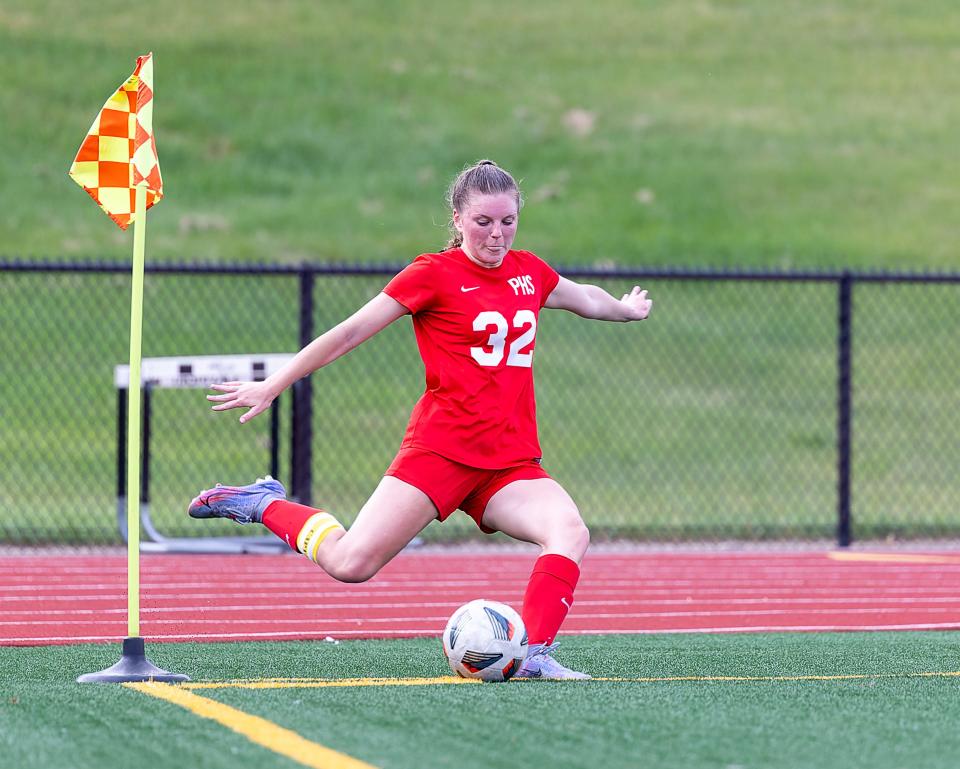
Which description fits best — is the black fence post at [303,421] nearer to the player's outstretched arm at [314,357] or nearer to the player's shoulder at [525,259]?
the player's shoulder at [525,259]

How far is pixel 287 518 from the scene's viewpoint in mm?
6387

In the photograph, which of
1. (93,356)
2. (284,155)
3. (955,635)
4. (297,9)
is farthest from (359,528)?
(297,9)

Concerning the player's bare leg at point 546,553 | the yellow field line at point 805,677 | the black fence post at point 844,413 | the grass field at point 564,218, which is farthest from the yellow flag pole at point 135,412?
the black fence post at point 844,413

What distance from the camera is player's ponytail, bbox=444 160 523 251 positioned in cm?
600

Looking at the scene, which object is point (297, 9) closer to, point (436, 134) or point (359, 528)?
point (436, 134)

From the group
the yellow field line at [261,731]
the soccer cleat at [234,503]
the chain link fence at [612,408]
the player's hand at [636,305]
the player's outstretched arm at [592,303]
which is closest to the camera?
the yellow field line at [261,731]

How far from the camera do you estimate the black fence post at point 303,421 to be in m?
12.5

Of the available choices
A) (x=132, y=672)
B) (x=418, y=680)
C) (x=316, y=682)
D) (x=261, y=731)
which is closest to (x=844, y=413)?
(x=418, y=680)

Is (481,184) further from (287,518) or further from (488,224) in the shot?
(287,518)

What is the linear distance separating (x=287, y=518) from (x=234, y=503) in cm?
23

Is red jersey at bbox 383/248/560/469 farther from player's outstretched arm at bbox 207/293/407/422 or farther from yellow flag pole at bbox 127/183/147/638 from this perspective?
yellow flag pole at bbox 127/183/147/638

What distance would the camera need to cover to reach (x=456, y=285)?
6059 mm

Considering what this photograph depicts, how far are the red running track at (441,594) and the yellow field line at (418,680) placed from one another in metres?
1.74

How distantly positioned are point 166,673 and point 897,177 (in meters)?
26.7
